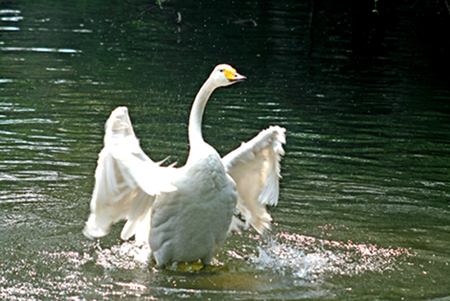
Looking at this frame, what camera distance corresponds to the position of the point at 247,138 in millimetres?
11094

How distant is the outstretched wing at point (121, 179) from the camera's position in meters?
4.99

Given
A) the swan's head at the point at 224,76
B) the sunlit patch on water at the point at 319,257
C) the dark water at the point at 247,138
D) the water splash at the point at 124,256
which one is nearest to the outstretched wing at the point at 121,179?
the water splash at the point at 124,256

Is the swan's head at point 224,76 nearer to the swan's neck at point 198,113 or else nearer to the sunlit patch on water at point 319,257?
the swan's neck at point 198,113

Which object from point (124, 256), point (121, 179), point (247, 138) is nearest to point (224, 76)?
point (121, 179)

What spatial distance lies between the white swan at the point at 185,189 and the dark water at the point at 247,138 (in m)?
0.48

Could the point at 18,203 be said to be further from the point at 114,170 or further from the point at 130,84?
the point at 130,84

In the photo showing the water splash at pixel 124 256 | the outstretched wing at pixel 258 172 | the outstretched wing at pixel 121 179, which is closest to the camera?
the outstretched wing at pixel 121 179

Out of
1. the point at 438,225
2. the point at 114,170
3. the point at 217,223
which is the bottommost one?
the point at 438,225

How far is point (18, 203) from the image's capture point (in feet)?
26.0

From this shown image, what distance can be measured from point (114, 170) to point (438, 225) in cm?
494

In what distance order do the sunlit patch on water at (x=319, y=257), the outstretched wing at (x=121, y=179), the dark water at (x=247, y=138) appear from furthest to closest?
the sunlit patch on water at (x=319, y=257) → the dark water at (x=247, y=138) → the outstretched wing at (x=121, y=179)

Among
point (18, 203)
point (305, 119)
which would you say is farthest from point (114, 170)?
point (305, 119)

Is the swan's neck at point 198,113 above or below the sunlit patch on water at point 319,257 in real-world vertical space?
above

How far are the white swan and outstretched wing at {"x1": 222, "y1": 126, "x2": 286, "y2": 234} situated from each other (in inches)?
0.5
